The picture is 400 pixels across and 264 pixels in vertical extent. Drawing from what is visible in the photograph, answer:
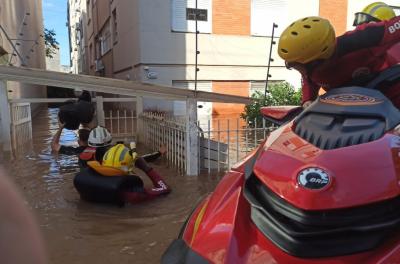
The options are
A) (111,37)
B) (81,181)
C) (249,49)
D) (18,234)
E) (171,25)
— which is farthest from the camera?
(111,37)

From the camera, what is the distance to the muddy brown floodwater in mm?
3843

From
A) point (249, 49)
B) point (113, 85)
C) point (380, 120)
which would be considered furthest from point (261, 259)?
point (249, 49)

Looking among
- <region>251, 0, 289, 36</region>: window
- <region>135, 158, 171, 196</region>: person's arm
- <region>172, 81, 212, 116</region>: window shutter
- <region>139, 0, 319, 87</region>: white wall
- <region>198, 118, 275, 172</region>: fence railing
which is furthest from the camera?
<region>251, 0, 289, 36</region>: window

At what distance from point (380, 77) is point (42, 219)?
12.3 ft

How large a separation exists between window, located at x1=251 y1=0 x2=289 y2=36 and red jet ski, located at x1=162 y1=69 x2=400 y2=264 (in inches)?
571

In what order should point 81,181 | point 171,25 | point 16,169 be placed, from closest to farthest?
point 81,181 → point 16,169 → point 171,25

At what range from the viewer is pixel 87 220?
4711 mm

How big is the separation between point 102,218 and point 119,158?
732 millimetres

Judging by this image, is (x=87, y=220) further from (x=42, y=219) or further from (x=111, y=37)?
(x=111, y=37)

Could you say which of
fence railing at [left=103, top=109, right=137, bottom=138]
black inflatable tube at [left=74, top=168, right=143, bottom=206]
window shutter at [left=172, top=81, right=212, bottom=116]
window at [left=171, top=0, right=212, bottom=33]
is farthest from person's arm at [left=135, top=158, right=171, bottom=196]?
window at [left=171, top=0, right=212, bottom=33]

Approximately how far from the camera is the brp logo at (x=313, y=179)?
1.60 metres

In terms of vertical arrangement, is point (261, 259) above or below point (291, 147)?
below

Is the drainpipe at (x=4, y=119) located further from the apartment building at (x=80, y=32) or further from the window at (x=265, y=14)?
the apartment building at (x=80, y=32)

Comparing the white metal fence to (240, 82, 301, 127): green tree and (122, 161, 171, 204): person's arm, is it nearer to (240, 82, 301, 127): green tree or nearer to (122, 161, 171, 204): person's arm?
(122, 161, 171, 204): person's arm
